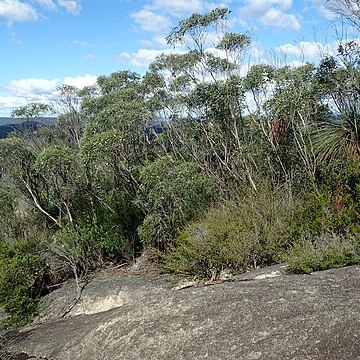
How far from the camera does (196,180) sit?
1460 centimetres

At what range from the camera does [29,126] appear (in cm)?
2831

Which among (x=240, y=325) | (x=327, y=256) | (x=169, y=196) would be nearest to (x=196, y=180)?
(x=169, y=196)

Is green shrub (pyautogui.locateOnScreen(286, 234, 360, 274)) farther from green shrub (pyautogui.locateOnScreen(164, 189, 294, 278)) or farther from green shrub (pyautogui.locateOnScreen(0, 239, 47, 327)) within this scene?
green shrub (pyautogui.locateOnScreen(0, 239, 47, 327))

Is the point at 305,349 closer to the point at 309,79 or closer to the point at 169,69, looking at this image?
the point at 309,79

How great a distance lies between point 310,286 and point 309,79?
9.30 meters

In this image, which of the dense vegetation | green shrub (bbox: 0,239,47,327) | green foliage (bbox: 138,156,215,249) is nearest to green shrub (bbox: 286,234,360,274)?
the dense vegetation

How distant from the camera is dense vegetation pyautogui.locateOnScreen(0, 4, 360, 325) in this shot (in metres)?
12.3

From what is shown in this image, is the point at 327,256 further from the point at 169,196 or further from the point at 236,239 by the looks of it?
the point at 169,196

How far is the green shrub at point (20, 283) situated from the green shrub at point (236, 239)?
4481 millimetres

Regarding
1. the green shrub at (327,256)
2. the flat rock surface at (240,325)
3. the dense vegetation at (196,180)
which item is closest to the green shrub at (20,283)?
the dense vegetation at (196,180)

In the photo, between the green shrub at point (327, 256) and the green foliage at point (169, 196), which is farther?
the green foliage at point (169, 196)

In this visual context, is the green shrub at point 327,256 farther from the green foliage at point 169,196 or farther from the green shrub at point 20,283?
the green shrub at point 20,283

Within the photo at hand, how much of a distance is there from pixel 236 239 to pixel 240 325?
600 cm

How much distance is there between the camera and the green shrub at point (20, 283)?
14500mm
